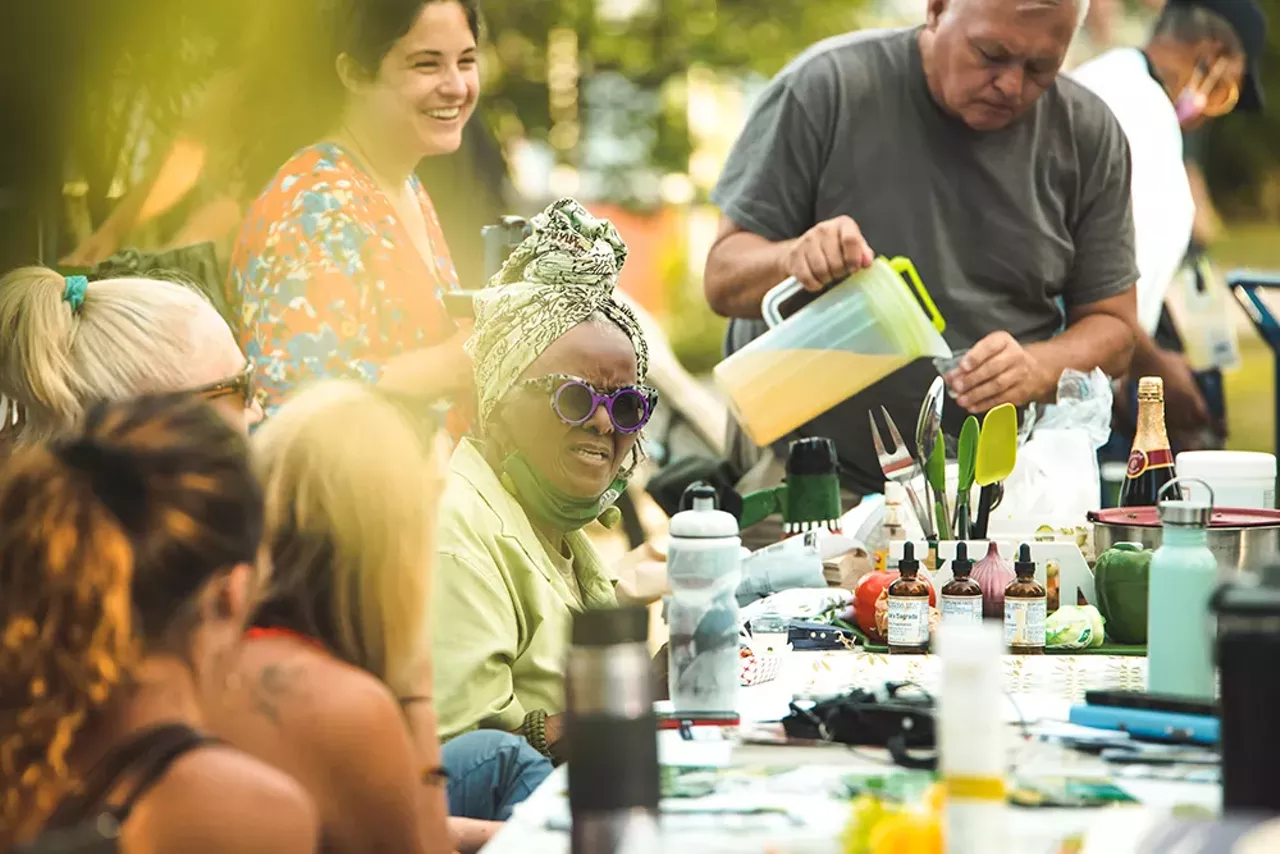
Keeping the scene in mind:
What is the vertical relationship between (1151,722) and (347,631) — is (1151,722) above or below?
below

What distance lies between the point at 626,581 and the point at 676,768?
121 centimetres

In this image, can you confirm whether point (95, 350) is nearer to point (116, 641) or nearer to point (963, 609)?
point (116, 641)

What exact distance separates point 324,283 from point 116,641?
1.66m

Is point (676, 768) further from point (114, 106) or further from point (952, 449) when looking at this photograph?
point (114, 106)

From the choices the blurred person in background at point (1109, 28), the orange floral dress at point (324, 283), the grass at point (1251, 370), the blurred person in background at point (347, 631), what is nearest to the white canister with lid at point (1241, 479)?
the orange floral dress at point (324, 283)

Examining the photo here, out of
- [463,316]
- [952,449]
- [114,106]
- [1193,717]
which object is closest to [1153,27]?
[952,449]

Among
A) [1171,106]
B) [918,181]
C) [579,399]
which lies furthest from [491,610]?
[1171,106]

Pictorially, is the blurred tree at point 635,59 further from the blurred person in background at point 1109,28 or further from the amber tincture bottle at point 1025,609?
the amber tincture bottle at point 1025,609

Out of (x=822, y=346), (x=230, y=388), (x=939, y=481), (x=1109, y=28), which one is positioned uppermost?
(x=1109, y=28)

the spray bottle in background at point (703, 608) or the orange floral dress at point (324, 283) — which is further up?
the orange floral dress at point (324, 283)

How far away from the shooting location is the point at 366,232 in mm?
3221

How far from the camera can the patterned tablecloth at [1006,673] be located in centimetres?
247

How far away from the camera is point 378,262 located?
3.21 metres

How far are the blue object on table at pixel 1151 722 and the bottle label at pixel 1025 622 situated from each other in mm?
564
